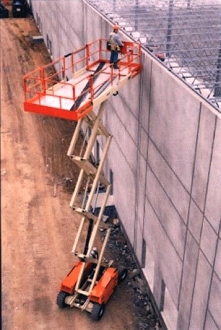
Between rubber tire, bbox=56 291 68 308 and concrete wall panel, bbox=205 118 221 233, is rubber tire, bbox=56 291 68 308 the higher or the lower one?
the lower one

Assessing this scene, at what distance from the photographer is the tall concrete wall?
8.79 m

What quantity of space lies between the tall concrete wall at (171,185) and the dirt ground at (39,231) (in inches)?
79.8

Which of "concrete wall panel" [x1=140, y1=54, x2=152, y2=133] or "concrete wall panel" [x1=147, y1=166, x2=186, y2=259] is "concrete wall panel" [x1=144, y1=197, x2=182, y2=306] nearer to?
"concrete wall panel" [x1=147, y1=166, x2=186, y2=259]

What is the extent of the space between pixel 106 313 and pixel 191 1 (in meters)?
14.9

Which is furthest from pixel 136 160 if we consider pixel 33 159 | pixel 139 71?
pixel 33 159

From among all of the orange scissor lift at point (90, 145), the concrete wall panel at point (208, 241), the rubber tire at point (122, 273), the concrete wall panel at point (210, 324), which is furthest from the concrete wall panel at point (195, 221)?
the rubber tire at point (122, 273)

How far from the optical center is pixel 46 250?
52.3 feet

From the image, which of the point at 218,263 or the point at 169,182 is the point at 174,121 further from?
the point at 218,263

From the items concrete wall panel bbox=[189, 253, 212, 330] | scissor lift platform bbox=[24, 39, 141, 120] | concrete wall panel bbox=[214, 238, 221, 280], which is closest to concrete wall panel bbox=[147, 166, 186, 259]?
concrete wall panel bbox=[189, 253, 212, 330]

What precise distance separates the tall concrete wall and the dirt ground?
2.03 meters

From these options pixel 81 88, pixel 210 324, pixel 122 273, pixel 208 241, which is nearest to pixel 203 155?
pixel 208 241

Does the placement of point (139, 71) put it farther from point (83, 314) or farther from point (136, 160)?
point (83, 314)

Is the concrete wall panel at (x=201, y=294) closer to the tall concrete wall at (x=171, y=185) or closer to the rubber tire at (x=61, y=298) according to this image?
the tall concrete wall at (x=171, y=185)

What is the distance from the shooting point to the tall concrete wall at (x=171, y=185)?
→ 879cm
